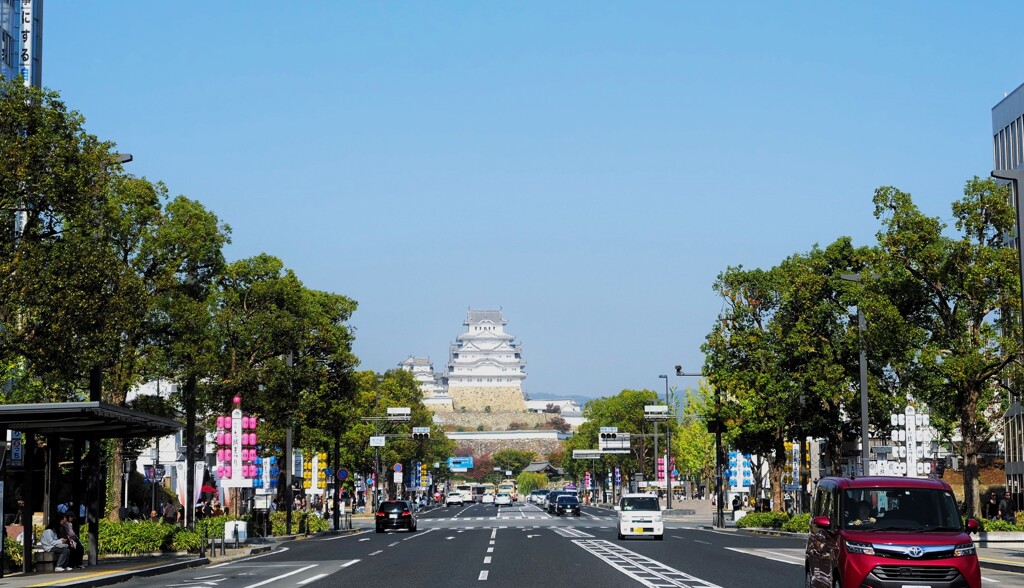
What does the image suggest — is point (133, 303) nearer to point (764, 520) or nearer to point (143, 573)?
point (143, 573)

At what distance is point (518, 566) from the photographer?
29516mm

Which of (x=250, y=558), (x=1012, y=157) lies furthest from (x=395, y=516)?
(x=1012, y=157)

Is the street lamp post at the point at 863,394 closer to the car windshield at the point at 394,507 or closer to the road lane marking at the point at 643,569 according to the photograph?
the road lane marking at the point at 643,569

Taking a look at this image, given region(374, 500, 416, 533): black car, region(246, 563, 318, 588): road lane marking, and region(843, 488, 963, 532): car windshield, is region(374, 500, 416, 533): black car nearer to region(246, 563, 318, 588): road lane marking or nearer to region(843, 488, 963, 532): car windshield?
region(246, 563, 318, 588): road lane marking

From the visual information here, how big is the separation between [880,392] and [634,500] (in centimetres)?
1097

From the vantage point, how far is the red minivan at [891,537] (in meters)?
15.7

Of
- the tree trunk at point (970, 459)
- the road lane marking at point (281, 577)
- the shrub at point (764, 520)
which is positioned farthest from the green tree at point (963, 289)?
the road lane marking at point (281, 577)

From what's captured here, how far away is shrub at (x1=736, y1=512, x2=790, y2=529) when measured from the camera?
5691 cm

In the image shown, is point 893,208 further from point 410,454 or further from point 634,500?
point 410,454

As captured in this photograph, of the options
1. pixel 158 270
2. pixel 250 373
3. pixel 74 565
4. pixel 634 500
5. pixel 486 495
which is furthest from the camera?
pixel 486 495

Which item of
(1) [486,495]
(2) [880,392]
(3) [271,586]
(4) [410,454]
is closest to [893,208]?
(2) [880,392]

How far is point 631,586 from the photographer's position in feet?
74.4

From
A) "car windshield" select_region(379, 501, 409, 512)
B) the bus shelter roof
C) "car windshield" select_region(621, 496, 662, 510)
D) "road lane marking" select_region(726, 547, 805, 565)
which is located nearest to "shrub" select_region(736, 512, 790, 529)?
"car windshield" select_region(621, 496, 662, 510)

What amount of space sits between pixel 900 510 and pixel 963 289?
2741 cm
